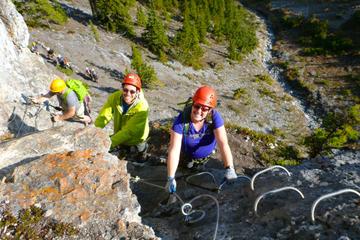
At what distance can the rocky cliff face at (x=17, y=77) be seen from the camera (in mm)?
9609

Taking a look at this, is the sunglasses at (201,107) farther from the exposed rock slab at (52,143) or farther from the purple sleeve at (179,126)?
the exposed rock slab at (52,143)

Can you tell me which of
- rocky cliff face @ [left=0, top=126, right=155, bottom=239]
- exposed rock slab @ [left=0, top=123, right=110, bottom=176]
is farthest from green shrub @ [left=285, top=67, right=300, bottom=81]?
rocky cliff face @ [left=0, top=126, right=155, bottom=239]

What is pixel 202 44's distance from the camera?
48750 millimetres

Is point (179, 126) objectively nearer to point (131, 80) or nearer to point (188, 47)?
point (131, 80)

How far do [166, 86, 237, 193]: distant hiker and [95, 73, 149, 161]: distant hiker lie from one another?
4.01 feet

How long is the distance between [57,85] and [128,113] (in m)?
2.34

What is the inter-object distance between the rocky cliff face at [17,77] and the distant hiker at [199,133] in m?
5.69

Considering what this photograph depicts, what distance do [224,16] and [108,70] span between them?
108 ft

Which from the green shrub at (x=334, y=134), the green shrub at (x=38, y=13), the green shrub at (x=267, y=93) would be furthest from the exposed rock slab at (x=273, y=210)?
the green shrub at (x=38, y=13)

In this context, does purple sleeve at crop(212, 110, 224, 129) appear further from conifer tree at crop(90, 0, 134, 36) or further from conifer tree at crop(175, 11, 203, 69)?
conifer tree at crop(90, 0, 134, 36)

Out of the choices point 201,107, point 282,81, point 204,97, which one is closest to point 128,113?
point 201,107

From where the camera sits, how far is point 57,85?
7.93m

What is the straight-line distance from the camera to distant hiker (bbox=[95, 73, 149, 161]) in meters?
6.50

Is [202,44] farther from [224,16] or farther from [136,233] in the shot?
[136,233]
